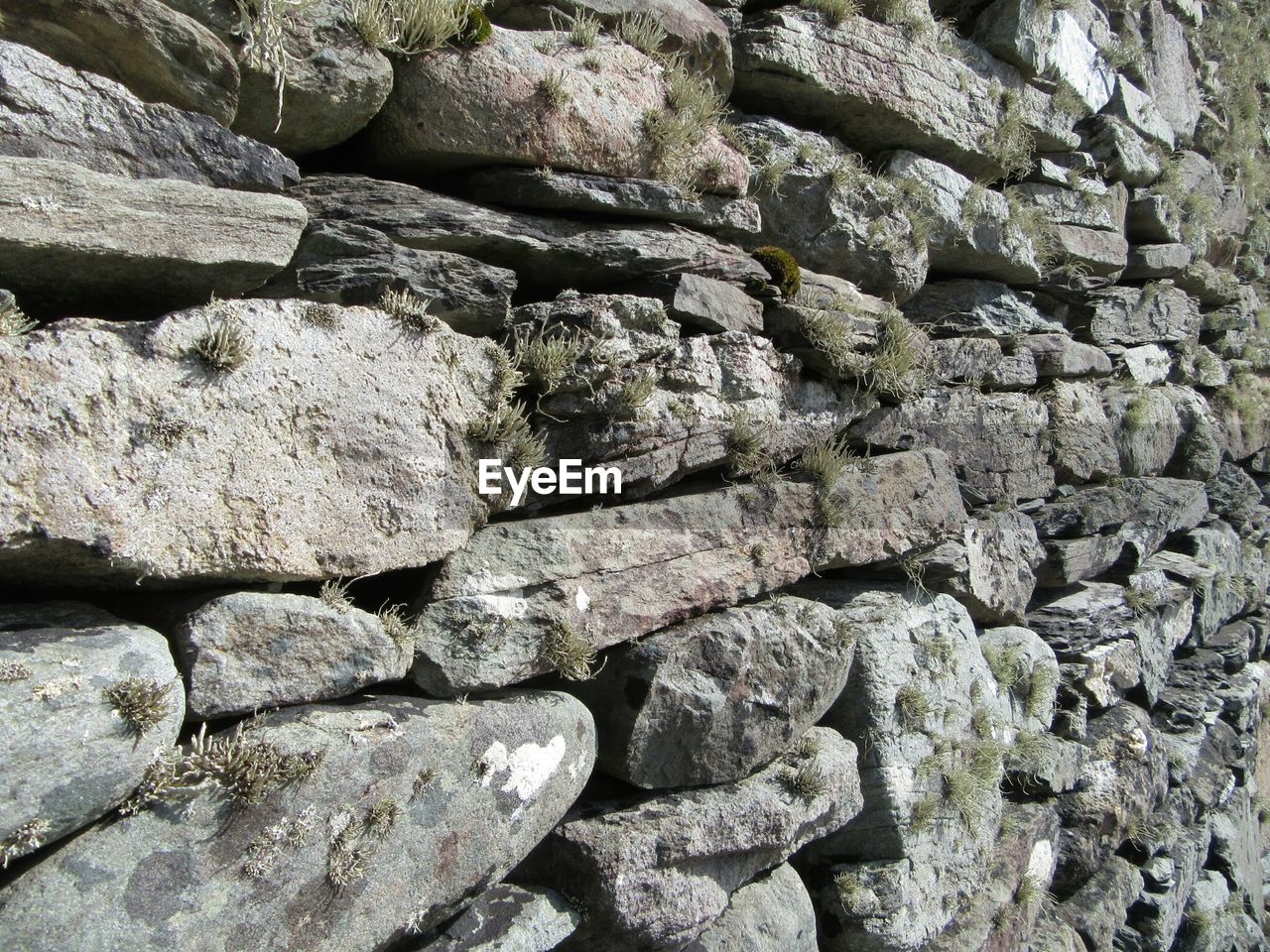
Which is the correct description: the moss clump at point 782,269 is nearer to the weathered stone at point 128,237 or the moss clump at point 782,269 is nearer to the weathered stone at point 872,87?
the weathered stone at point 872,87

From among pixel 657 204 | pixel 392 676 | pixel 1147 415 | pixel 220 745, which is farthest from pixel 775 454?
pixel 1147 415

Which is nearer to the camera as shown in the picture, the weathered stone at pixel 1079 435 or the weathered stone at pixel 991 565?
the weathered stone at pixel 991 565

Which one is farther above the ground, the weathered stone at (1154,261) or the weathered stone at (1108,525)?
the weathered stone at (1154,261)

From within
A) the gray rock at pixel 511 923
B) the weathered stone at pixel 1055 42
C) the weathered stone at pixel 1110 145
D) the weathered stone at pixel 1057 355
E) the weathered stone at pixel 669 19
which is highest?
the weathered stone at pixel 1055 42

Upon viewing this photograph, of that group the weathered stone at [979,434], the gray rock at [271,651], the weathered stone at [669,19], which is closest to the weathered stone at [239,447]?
the gray rock at [271,651]

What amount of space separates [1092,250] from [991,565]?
4.63 m

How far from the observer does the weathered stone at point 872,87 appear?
7.25m

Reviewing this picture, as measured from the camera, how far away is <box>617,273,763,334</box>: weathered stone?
570 centimetres

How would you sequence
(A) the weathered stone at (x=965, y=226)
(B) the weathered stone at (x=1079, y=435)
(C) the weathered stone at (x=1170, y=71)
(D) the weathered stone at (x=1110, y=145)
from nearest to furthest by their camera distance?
(A) the weathered stone at (x=965, y=226) < (B) the weathered stone at (x=1079, y=435) < (D) the weathered stone at (x=1110, y=145) < (C) the weathered stone at (x=1170, y=71)

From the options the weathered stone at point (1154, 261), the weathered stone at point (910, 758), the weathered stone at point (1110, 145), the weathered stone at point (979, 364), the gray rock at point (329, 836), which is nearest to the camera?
the gray rock at point (329, 836)

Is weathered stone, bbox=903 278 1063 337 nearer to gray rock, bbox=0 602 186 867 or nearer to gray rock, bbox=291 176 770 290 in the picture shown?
gray rock, bbox=291 176 770 290

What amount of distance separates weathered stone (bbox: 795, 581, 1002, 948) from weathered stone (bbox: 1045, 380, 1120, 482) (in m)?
2.93

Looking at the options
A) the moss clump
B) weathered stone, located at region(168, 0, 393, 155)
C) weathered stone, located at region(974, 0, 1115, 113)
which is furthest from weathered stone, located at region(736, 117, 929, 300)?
weathered stone, located at region(168, 0, 393, 155)

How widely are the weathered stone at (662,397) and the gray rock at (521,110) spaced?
0.90 m
